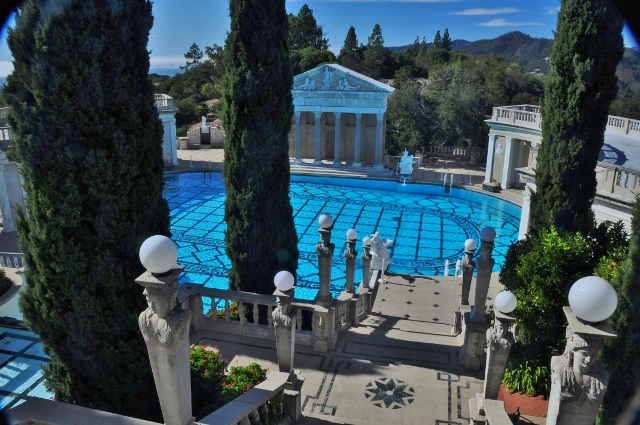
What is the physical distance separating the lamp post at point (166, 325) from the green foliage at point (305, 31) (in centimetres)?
6010

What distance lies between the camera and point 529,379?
756cm

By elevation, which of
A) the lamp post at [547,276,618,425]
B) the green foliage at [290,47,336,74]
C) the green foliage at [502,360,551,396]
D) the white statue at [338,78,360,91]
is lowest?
the green foliage at [502,360,551,396]

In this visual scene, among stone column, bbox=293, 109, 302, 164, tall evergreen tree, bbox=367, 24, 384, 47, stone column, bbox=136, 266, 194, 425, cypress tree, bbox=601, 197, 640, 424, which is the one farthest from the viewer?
tall evergreen tree, bbox=367, 24, 384, 47

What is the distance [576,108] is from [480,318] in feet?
15.1

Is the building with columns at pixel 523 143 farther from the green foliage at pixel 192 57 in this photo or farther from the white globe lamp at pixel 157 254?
the green foliage at pixel 192 57

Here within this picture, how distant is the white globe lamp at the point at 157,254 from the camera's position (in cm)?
372

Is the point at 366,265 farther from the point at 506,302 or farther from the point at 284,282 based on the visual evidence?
the point at 506,302

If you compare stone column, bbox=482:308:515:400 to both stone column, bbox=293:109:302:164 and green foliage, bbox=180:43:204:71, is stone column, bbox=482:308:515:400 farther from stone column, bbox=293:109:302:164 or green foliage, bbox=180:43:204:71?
green foliage, bbox=180:43:204:71

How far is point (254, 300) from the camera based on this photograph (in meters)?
8.52

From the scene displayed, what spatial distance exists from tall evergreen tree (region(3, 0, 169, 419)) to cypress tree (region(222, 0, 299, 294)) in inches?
146

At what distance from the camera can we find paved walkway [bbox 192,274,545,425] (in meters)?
6.91

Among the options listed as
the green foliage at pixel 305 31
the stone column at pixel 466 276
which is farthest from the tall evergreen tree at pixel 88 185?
the green foliage at pixel 305 31

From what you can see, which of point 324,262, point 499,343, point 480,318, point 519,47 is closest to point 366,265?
point 324,262

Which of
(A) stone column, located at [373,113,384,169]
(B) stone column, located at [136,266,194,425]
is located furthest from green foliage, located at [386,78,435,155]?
(B) stone column, located at [136,266,194,425]
